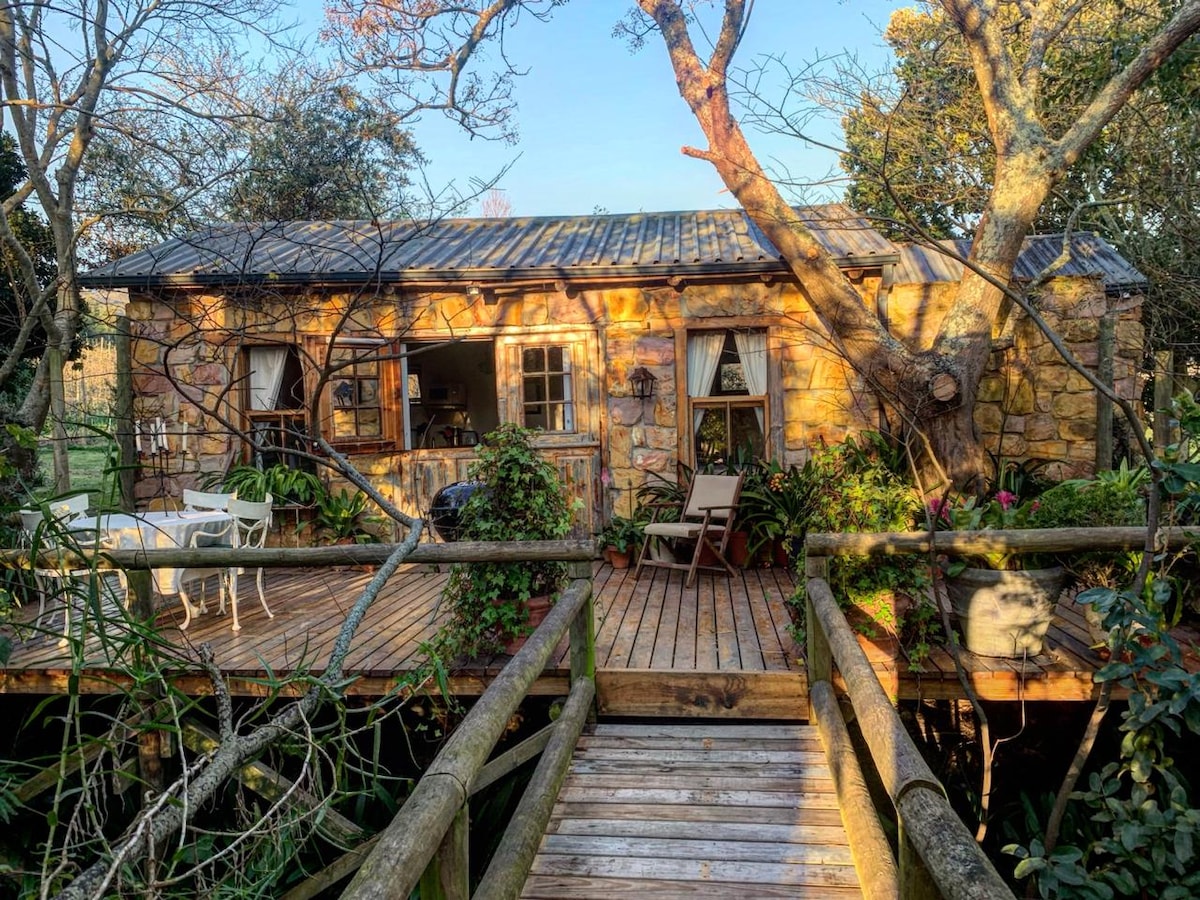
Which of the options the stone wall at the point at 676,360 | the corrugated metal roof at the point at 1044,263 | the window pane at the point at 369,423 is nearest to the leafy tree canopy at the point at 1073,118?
the corrugated metal roof at the point at 1044,263

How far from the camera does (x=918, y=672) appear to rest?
3.52 meters

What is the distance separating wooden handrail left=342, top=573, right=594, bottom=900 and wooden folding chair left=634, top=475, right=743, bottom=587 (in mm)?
3125

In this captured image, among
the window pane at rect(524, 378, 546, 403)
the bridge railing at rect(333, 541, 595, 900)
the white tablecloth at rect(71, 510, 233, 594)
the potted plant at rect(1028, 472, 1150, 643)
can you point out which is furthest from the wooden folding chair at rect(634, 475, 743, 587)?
the white tablecloth at rect(71, 510, 233, 594)

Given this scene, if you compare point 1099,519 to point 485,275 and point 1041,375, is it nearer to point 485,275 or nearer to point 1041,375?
point 1041,375

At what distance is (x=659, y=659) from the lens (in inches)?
150

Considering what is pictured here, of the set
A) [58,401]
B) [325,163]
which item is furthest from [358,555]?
[325,163]

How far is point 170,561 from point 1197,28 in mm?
6992

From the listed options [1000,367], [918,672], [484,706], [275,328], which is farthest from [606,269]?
[484,706]

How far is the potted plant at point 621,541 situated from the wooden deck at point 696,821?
9.86 feet

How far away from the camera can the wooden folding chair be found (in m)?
5.65

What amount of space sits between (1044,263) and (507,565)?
6394 mm

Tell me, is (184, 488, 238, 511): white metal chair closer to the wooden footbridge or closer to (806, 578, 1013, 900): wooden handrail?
the wooden footbridge

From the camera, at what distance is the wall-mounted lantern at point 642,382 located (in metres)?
6.64

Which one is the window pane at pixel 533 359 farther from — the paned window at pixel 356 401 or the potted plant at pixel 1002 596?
the potted plant at pixel 1002 596
